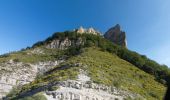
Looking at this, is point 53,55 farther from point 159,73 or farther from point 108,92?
point 108,92

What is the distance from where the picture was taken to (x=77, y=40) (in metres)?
105

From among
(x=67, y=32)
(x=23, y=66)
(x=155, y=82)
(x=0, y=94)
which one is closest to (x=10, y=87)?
(x=0, y=94)

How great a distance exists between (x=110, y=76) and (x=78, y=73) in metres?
7.21

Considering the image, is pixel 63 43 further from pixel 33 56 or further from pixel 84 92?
pixel 84 92

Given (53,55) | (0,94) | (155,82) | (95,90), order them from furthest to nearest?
(53,55) → (155,82) → (0,94) → (95,90)

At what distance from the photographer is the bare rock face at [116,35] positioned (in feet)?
429

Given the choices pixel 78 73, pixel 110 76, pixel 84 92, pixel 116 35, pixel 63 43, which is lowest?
pixel 84 92

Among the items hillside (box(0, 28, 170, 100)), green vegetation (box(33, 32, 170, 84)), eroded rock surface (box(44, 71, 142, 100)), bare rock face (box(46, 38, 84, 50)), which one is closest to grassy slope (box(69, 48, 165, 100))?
hillside (box(0, 28, 170, 100))

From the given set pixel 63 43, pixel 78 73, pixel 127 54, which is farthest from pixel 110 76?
pixel 63 43

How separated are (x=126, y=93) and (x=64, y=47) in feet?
160

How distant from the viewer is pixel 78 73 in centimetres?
5872

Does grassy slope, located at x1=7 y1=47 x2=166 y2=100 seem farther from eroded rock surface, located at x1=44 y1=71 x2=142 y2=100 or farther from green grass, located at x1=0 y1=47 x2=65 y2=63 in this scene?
green grass, located at x1=0 y1=47 x2=65 y2=63

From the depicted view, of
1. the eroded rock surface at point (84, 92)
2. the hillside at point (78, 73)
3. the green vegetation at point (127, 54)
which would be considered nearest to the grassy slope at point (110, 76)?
the hillside at point (78, 73)

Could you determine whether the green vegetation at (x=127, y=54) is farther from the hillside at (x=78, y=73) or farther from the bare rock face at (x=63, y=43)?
the bare rock face at (x=63, y=43)
